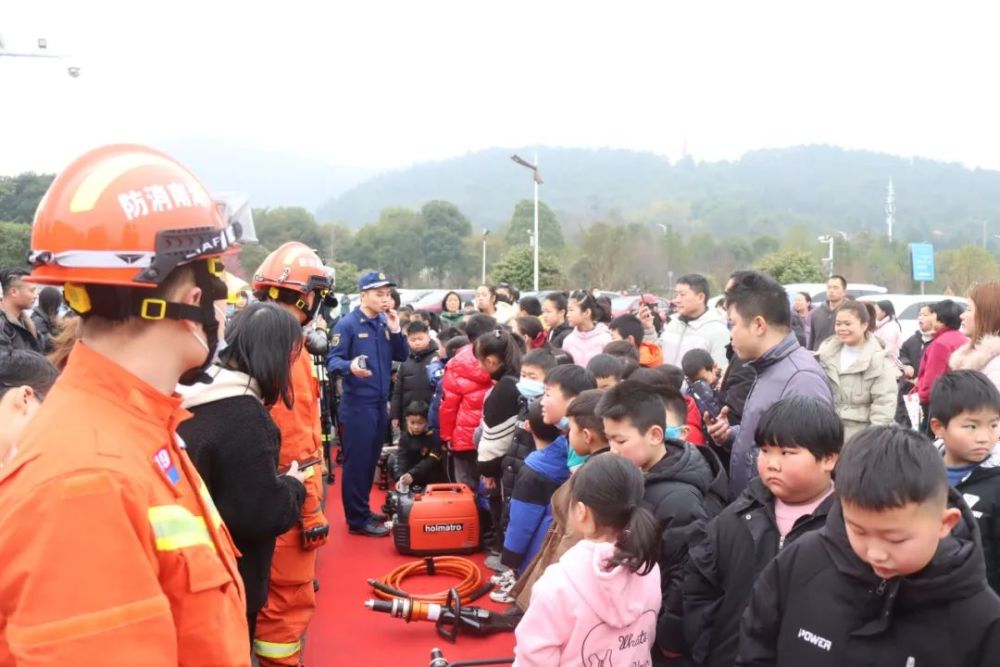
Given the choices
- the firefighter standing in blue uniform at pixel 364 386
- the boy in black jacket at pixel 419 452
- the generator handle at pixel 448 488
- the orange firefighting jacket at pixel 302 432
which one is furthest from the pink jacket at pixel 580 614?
the boy in black jacket at pixel 419 452

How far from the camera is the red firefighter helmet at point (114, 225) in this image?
151cm

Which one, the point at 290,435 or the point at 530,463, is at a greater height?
the point at 290,435

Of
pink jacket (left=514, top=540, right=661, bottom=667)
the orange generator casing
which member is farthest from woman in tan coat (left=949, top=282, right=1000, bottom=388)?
the orange generator casing

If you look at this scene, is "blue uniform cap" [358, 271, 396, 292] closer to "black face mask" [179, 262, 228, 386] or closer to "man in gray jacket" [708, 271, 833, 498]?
"man in gray jacket" [708, 271, 833, 498]

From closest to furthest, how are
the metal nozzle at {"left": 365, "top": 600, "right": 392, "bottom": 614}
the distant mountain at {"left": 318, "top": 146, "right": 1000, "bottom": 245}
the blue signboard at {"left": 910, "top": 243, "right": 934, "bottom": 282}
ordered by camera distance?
1. the metal nozzle at {"left": 365, "top": 600, "right": 392, "bottom": 614}
2. the blue signboard at {"left": 910, "top": 243, "right": 934, "bottom": 282}
3. the distant mountain at {"left": 318, "top": 146, "right": 1000, "bottom": 245}

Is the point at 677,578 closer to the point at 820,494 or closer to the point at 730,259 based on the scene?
the point at 820,494

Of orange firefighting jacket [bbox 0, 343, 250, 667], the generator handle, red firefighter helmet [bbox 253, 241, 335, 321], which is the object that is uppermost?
red firefighter helmet [bbox 253, 241, 335, 321]

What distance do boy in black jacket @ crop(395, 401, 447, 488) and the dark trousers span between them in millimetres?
895

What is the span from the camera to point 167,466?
4.96ft

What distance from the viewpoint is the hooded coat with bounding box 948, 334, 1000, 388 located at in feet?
14.6

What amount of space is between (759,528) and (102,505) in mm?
2134

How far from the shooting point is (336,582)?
5.54 meters

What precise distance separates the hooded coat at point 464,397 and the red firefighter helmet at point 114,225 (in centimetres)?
461

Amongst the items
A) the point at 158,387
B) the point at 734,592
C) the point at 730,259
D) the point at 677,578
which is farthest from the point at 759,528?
the point at 730,259
